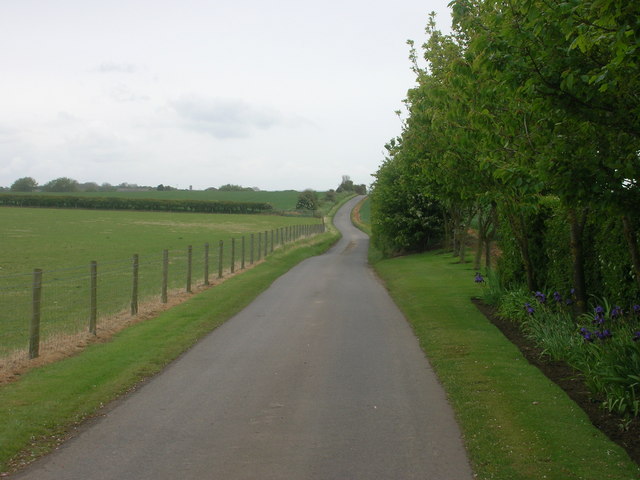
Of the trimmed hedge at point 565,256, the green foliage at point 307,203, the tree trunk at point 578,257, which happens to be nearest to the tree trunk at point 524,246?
the trimmed hedge at point 565,256

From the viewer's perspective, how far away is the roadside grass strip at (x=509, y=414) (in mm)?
5625

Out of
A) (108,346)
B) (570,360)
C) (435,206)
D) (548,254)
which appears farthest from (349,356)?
(435,206)

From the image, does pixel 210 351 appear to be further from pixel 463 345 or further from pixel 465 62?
pixel 465 62

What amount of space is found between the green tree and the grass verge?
186m

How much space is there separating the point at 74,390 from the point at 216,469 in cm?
321

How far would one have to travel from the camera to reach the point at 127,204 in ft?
377

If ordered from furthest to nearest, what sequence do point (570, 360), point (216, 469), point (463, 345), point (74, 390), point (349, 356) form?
1. point (463, 345)
2. point (349, 356)
3. point (570, 360)
4. point (74, 390)
5. point (216, 469)

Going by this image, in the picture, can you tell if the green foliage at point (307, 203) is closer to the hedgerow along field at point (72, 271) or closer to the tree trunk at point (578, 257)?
the hedgerow along field at point (72, 271)

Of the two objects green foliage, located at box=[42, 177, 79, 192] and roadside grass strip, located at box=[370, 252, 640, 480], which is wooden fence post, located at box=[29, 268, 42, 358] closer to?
roadside grass strip, located at box=[370, 252, 640, 480]

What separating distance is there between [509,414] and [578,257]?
5.21 metres

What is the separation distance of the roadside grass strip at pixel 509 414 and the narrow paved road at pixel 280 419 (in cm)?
25

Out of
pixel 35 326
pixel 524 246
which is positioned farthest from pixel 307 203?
pixel 35 326

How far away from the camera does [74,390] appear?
7.98m

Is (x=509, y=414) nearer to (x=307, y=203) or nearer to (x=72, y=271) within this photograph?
(x=72, y=271)
